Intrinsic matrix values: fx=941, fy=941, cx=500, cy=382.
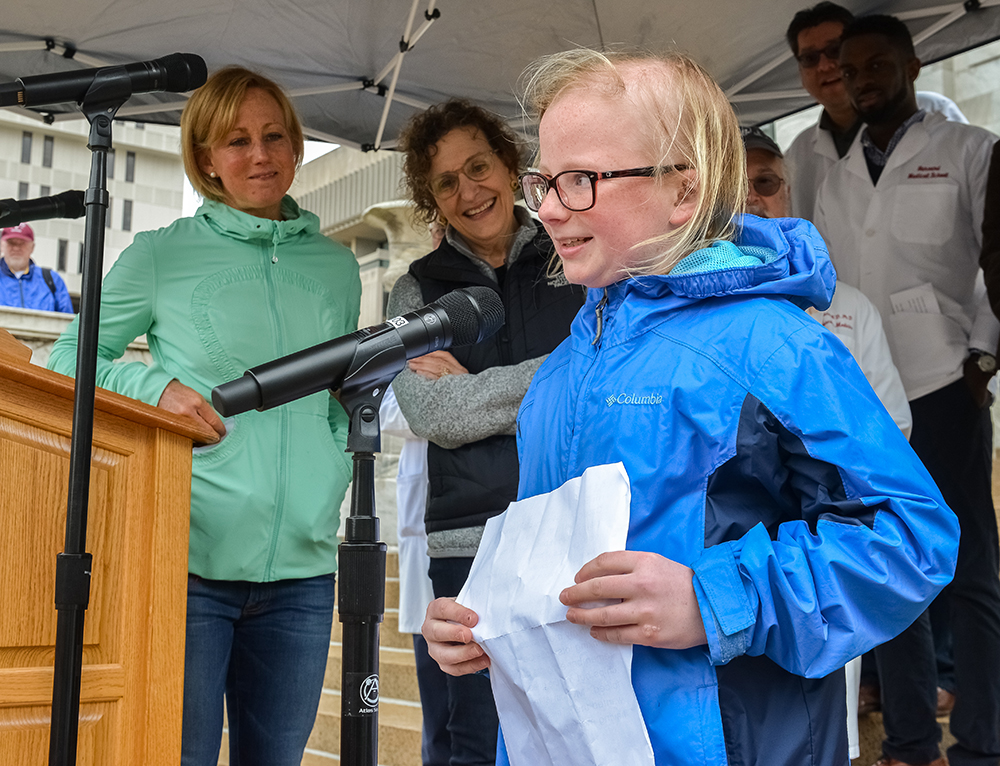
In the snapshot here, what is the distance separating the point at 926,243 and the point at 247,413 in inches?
96.5

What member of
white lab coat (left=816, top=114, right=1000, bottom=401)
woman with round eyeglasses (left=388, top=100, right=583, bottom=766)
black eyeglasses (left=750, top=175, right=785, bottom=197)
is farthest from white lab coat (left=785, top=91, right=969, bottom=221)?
woman with round eyeglasses (left=388, top=100, right=583, bottom=766)

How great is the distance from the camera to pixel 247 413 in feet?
7.12

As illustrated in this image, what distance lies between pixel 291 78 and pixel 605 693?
9.63 ft

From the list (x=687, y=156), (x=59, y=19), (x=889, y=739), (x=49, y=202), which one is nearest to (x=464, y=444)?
(x=49, y=202)

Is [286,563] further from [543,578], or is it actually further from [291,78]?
[291,78]

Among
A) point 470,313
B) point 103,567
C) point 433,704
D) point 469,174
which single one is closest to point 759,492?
point 470,313

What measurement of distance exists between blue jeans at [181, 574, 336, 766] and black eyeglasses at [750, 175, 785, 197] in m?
1.99

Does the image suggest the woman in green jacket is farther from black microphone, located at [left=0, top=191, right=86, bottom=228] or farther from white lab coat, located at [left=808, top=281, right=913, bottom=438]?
white lab coat, located at [left=808, top=281, right=913, bottom=438]

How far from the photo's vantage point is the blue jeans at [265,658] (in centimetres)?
206

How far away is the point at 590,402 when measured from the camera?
1.25m

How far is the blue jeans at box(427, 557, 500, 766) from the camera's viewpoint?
236 centimetres

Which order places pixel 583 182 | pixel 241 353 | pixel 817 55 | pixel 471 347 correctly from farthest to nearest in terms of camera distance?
1. pixel 817 55
2. pixel 471 347
3. pixel 241 353
4. pixel 583 182

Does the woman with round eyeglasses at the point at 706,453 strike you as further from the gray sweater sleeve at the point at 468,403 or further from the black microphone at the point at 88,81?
the gray sweater sleeve at the point at 468,403

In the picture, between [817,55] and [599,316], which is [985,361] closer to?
[817,55]
